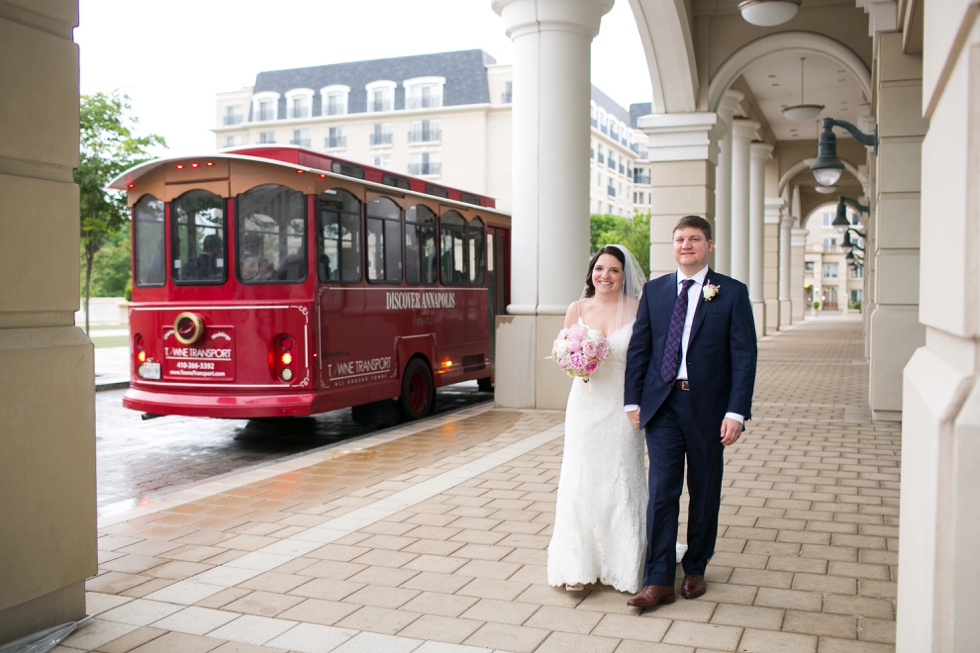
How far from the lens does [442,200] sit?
12969 millimetres

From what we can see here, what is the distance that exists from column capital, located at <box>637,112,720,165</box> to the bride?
38.6 ft

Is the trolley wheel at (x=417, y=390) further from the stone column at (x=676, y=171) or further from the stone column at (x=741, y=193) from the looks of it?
the stone column at (x=741, y=193)

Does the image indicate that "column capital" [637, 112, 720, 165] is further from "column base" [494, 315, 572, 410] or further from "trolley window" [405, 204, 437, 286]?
"column base" [494, 315, 572, 410]

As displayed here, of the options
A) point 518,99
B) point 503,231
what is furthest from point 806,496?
point 503,231

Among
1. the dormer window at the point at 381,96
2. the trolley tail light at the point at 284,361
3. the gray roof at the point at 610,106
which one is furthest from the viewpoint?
the gray roof at the point at 610,106

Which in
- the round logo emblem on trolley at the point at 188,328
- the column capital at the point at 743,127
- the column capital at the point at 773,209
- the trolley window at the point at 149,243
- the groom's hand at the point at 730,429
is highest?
the column capital at the point at 743,127

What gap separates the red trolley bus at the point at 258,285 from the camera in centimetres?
969

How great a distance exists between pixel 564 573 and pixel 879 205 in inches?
286

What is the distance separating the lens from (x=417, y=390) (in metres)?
12.3

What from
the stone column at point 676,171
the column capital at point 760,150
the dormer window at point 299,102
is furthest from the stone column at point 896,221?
the dormer window at point 299,102

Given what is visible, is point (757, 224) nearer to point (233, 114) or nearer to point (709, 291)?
point (709, 291)

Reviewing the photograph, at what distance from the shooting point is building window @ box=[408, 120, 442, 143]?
71.1 meters

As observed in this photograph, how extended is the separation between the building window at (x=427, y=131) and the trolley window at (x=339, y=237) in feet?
204

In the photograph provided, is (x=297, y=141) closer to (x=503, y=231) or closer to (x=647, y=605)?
(x=503, y=231)
